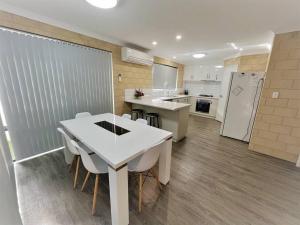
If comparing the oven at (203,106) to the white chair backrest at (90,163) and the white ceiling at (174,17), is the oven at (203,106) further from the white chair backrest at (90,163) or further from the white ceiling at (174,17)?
the white chair backrest at (90,163)

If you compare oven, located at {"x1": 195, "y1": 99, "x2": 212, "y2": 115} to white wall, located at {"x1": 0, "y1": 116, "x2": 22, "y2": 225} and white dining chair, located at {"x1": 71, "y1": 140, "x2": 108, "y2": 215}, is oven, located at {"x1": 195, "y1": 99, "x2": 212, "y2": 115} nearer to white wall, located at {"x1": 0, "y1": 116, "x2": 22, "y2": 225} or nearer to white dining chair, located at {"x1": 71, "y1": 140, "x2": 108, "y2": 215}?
white dining chair, located at {"x1": 71, "y1": 140, "x2": 108, "y2": 215}

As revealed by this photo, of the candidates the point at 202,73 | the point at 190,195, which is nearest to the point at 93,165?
the point at 190,195

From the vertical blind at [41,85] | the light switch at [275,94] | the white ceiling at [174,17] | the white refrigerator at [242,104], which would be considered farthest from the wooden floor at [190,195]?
the white ceiling at [174,17]

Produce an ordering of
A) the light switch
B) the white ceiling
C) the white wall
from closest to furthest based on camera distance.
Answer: the white wall, the white ceiling, the light switch

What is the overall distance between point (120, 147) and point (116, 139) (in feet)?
0.73

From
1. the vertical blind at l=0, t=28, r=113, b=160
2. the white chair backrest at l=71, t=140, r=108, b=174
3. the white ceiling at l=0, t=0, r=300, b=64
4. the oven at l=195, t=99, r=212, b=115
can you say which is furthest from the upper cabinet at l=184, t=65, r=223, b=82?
the white chair backrest at l=71, t=140, r=108, b=174

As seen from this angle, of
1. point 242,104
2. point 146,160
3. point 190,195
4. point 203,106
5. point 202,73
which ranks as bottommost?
point 190,195

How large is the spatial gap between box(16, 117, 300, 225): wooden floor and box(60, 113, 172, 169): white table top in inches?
29.9

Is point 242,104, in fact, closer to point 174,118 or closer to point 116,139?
point 174,118

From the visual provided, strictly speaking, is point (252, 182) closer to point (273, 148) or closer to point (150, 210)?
point (273, 148)

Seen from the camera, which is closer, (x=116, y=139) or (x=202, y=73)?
(x=116, y=139)

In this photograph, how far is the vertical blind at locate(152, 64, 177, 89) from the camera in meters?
4.97

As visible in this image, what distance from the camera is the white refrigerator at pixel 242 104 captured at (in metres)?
3.04

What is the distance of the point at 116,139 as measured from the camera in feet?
5.17
